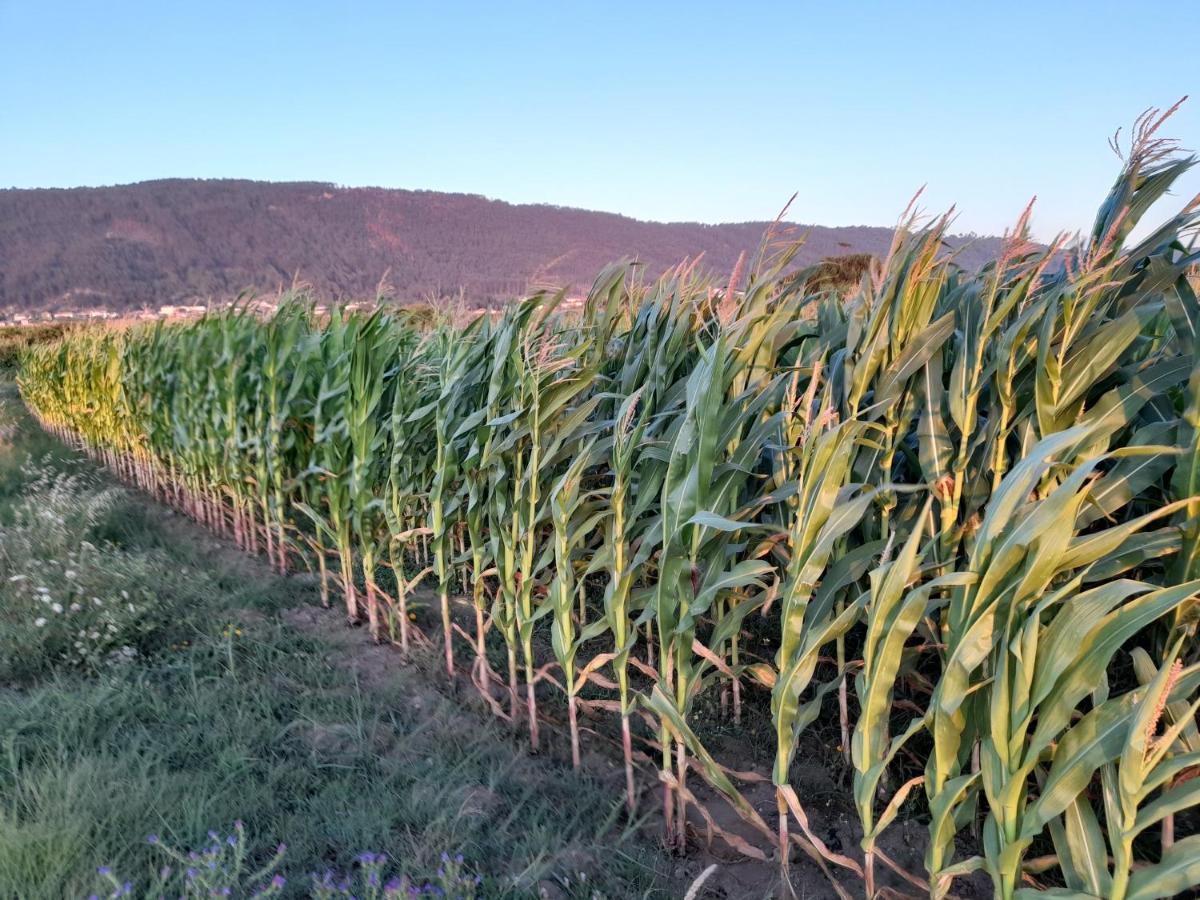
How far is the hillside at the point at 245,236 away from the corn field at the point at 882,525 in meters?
49.4

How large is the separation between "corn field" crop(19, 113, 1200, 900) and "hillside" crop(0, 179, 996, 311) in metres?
49.4

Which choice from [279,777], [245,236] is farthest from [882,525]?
[245,236]

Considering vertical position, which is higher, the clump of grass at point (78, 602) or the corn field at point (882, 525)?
the corn field at point (882, 525)

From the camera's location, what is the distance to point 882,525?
2408 mm

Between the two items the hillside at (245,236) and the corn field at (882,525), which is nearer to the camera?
the corn field at (882,525)

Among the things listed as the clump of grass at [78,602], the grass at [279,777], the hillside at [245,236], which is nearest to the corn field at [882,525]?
the grass at [279,777]

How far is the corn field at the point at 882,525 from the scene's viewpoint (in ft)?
4.71

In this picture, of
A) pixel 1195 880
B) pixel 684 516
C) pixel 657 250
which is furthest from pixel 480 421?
pixel 657 250

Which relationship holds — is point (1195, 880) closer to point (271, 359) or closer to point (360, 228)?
point (271, 359)

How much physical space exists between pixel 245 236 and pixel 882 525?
234 feet

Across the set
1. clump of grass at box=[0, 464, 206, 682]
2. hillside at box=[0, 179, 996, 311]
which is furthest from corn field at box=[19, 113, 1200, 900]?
hillside at box=[0, 179, 996, 311]

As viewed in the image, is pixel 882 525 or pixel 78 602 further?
pixel 78 602

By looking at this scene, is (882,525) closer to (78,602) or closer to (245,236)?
(78,602)

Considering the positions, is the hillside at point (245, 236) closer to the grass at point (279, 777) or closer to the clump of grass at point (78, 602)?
the clump of grass at point (78, 602)
